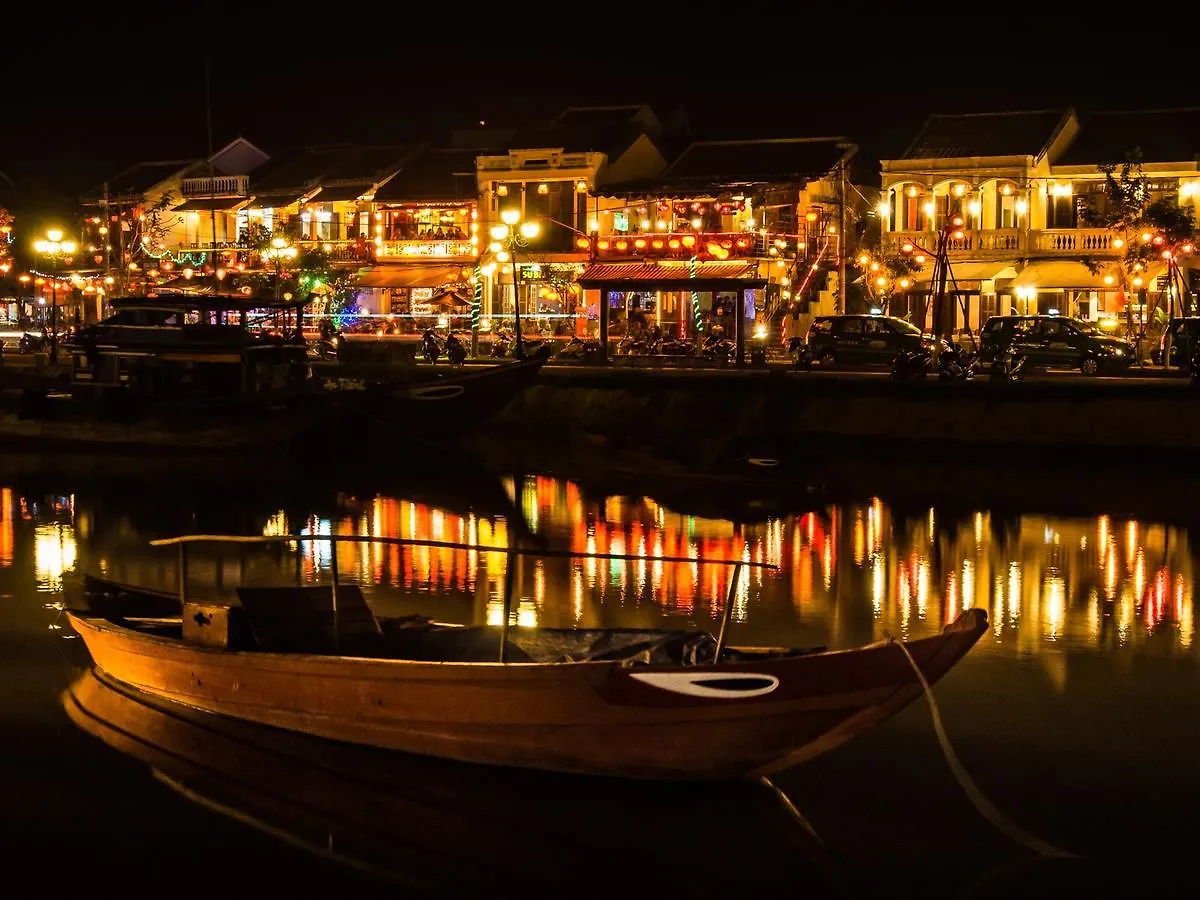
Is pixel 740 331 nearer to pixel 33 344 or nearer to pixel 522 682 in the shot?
pixel 33 344

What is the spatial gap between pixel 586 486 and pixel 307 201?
1125 inches

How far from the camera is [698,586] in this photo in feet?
54.0

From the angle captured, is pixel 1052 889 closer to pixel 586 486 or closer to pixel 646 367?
pixel 586 486

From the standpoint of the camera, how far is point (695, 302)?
1750 inches

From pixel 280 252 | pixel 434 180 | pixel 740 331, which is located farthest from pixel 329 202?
pixel 740 331

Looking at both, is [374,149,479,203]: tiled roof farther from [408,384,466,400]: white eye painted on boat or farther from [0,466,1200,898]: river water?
[0,466,1200,898]: river water

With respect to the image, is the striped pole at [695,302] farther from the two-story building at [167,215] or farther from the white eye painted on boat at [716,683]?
the white eye painted on boat at [716,683]

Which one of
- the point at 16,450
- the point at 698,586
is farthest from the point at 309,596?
the point at 16,450

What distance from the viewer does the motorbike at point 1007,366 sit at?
30266 millimetres

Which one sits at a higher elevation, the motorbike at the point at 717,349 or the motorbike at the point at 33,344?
the motorbike at the point at 33,344

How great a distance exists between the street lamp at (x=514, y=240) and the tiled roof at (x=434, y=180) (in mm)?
4061

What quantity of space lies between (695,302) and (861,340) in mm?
10940

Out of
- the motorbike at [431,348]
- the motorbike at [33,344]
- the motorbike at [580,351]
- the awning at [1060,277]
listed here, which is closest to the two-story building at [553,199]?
the motorbike at [580,351]

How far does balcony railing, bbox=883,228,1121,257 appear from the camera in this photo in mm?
40719
